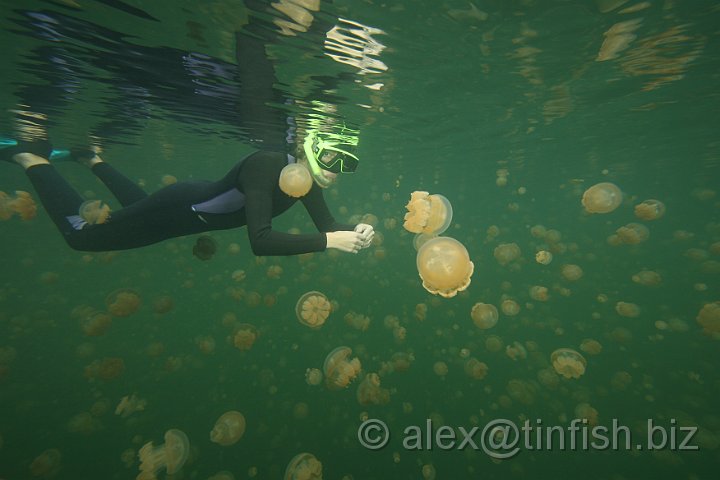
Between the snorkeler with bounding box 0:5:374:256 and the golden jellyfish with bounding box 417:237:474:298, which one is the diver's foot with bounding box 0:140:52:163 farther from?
the golden jellyfish with bounding box 417:237:474:298

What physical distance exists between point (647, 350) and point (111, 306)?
19.0 m

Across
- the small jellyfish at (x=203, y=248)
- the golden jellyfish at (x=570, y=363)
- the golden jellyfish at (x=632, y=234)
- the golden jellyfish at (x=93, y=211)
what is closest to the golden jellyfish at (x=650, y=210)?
the golden jellyfish at (x=632, y=234)

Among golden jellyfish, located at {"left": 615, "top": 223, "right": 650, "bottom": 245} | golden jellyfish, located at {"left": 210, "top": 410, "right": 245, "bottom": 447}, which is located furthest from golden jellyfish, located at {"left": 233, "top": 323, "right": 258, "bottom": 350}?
golden jellyfish, located at {"left": 615, "top": 223, "right": 650, "bottom": 245}

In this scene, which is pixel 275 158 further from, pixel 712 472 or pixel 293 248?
pixel 712 472

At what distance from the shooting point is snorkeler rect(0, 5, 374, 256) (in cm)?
378

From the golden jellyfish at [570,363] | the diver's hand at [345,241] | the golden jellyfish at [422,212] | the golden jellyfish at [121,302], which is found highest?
the golden jellyfish at [422,212]

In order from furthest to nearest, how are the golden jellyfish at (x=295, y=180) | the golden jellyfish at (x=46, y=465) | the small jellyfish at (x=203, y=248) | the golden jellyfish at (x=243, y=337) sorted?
the golden jellyfish at (x=243, y=337)
the small jellyfish at (x=203, y=248)
the golden jellyfish at (x=46, y=465)
the golden jellyfish at (x=295, y=180)

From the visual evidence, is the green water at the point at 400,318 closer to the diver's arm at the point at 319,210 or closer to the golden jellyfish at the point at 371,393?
the golden jellyfish at the point at 371,393

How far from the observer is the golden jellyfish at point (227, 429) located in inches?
232

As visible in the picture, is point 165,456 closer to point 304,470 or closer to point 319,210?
point 304,470

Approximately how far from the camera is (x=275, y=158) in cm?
395

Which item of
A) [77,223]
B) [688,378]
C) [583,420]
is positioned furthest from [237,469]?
[688,378]

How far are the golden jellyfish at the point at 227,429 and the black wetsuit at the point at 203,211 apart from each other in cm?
383

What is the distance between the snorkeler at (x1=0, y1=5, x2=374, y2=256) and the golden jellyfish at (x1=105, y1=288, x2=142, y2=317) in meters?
2.06
